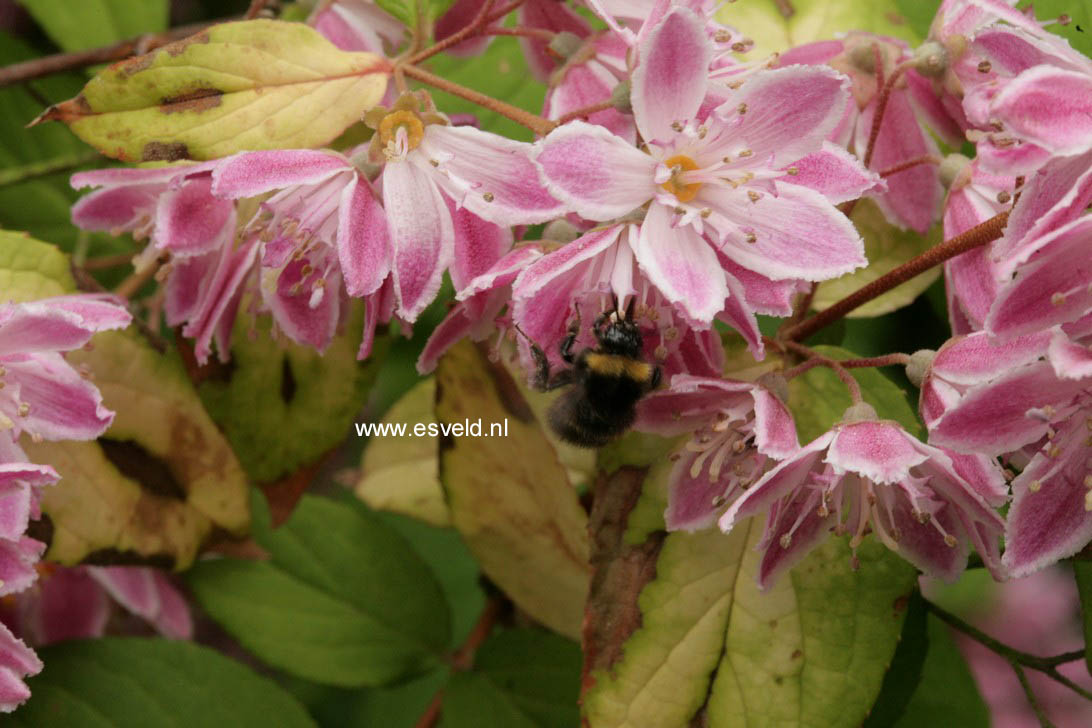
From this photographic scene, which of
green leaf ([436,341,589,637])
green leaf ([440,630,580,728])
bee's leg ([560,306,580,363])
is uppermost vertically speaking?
bee's leg ([560,306,580,363])

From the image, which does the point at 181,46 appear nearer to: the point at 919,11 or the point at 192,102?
the point at 192,102

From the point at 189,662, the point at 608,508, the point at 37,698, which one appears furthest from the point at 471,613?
the point at 608,508

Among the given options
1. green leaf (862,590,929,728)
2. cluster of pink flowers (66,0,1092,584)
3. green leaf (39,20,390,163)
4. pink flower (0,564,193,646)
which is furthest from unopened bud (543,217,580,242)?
pink flower (0,564,193,646)

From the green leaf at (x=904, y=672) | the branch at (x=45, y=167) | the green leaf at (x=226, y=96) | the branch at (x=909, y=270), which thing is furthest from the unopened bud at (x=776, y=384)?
the branch at (x=45, y=167)

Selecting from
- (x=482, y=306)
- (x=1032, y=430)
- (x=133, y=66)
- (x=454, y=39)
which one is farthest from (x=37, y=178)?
(x=1032, y=430)

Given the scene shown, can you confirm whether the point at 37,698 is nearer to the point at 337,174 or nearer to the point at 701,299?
the point at 337,174

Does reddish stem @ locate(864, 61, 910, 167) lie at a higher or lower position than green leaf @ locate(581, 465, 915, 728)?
higher

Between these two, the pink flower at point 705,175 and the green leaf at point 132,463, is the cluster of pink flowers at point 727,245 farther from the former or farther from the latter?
the green leaf at point 132,463

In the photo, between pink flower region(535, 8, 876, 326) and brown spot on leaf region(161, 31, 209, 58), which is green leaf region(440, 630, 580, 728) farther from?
brown spot on leaf region(161, 31, 209, 58)
